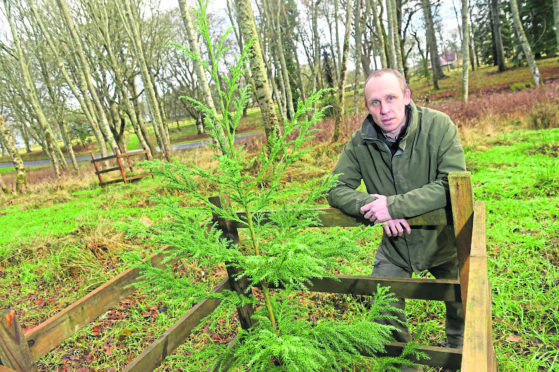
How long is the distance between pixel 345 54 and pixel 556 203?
7521 millimetres

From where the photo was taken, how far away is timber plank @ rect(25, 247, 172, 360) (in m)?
1.51

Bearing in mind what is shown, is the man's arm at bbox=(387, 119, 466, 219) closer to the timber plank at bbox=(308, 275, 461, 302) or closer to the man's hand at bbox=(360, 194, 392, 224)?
the man's hand at bbox=(360, 194, 392, 224)

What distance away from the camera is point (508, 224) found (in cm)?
410

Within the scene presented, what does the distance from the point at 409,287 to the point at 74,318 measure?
7.04ft

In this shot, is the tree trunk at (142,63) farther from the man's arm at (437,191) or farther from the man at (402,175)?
the man's arm at (437,191)

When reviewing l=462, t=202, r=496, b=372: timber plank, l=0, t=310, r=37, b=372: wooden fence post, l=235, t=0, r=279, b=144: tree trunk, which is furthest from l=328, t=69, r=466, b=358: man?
l=235, t=0, r=279, b=144: tree trunk

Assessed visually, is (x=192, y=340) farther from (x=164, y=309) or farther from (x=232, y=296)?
(x=232, y=296)

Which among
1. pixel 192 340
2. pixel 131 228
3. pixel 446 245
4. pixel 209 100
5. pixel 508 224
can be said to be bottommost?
pixel 192 340

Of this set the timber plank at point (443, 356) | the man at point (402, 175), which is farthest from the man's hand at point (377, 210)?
the timber plank at point (443, 356)

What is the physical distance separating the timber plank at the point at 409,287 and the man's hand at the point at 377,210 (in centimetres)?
45

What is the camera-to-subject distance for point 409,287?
204 cm

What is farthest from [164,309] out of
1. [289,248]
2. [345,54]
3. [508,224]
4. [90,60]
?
[90,60]

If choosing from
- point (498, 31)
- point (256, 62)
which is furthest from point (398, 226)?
point (498, 31)

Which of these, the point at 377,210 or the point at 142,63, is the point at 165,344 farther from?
the point at 142,63
